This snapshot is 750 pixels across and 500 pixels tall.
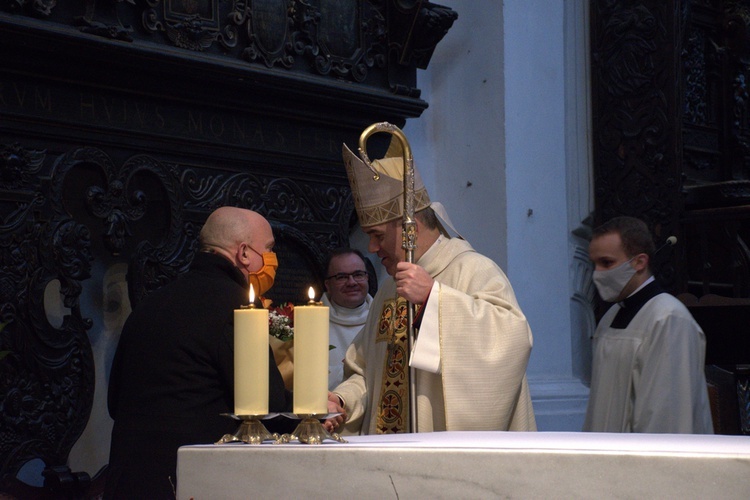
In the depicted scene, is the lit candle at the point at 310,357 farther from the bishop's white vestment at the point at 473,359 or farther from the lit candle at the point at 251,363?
the bishop's white vestment at the point at 473,359

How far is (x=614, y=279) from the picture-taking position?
569 cm

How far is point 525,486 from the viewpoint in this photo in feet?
6.93

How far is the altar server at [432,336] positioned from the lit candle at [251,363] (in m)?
1.48

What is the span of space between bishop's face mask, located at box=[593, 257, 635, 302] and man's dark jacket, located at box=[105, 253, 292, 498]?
2.24m

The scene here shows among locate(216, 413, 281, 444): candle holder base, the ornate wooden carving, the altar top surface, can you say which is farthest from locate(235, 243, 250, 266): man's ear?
the ornate wooden carving

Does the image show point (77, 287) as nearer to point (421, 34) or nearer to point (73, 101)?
point (73, 101)

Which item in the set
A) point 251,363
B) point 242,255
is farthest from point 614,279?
point 251,363

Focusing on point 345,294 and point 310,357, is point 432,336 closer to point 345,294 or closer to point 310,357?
point 310,357

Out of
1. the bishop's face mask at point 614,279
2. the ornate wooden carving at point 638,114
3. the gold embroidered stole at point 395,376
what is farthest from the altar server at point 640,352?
the ornate wooden carving at point 638,114

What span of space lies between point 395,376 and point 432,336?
0.50 m

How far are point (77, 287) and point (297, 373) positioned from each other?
145 inches

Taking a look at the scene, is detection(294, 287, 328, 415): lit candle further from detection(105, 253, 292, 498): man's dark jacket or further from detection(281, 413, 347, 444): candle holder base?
detection(105, 253, 292, 498): man's dark jacket

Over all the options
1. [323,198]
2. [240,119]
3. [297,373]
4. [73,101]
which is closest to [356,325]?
[323,198]

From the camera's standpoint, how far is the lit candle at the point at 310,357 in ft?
7.85
